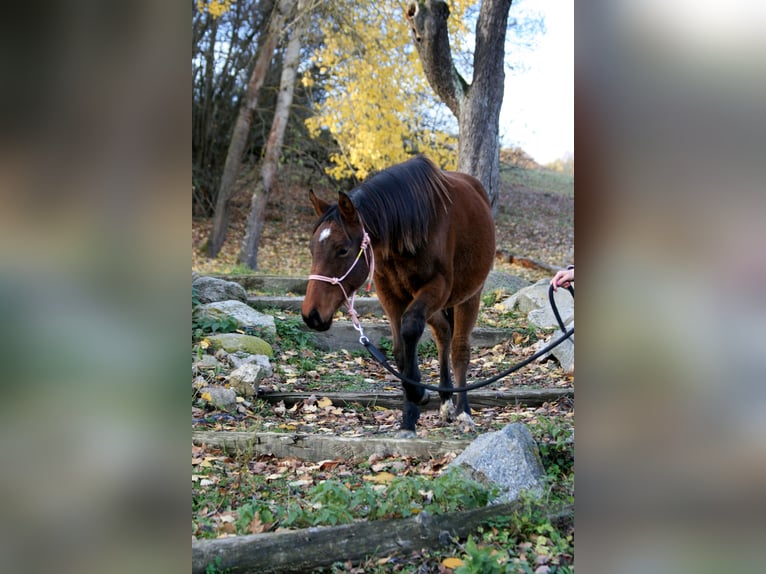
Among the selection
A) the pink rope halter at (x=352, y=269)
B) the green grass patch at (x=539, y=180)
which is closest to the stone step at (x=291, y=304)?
the pink rope halter at (x=352, y=269)

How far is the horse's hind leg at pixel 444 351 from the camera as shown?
17.7 feet

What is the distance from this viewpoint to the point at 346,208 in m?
4.32

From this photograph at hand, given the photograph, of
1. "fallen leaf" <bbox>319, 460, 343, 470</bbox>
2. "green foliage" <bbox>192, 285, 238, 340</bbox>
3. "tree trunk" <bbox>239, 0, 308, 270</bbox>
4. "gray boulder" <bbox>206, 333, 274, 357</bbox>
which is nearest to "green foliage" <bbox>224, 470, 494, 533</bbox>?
"fallen leaf" <bbox>319, 460, 343, 470</bbox>

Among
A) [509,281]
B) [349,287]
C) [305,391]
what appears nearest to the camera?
[349,287]

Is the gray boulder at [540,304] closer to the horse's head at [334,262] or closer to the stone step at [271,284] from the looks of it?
the stone step at [271,284]

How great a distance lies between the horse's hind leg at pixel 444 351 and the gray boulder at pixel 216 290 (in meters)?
3.55

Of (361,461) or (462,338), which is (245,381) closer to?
(361,461)

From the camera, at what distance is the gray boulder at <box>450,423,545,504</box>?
3.51m

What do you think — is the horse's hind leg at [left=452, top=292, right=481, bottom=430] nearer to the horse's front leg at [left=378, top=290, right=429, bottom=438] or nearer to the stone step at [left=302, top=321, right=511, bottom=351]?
the horse's front leg at [left=378, top=290, right=429, bottom=438]
